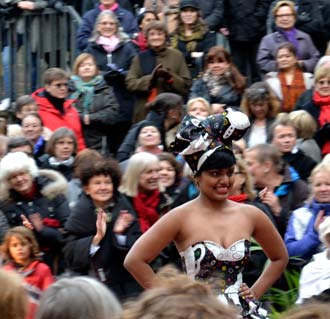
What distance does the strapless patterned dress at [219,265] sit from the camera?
577 cm

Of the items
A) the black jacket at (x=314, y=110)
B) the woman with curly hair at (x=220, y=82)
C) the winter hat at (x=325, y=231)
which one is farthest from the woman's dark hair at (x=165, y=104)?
the winter hat at (x=325, y=231)

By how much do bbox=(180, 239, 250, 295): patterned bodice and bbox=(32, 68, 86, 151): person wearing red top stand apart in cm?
616

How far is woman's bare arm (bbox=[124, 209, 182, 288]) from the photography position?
5.82 m

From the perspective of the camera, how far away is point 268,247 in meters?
6.06

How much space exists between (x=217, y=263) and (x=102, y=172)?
9.94 feet

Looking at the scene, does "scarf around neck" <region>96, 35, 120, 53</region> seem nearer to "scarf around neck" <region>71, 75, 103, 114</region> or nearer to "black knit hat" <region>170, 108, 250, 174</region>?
"scarf around neck" <region>71, 75, 103, 114</region>

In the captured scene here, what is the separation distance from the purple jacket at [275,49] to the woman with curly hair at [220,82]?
76 centimetres

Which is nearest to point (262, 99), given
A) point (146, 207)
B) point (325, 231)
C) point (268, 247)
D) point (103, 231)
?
point (146, 207)

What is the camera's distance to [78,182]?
9578 millimetres

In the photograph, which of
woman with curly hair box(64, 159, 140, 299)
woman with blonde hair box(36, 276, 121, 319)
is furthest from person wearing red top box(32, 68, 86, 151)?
woman with blonde hair box(36, 276, 121, 319)

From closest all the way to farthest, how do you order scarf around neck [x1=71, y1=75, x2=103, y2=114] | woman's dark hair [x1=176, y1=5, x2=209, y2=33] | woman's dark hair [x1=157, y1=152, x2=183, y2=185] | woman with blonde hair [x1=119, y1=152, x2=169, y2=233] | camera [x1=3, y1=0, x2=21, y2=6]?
woman with blonde hair [x1=119, y1=152, x2=169, y2=233] → woman's dark hair [x1=157, y1=152, x2=183, y2=185] → scarf around neck [x1=71, y1=75, x2=103, y2=114] → woman's dark hair [x1=176, y1=5, x2=209, y2=33] → camera [x1=3, y1=0, x2=21, y2=6]

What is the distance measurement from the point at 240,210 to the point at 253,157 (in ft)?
10.8

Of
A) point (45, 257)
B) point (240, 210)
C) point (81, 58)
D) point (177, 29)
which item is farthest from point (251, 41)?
point (240, 210)

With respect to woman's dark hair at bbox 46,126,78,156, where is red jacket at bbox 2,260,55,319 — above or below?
below
